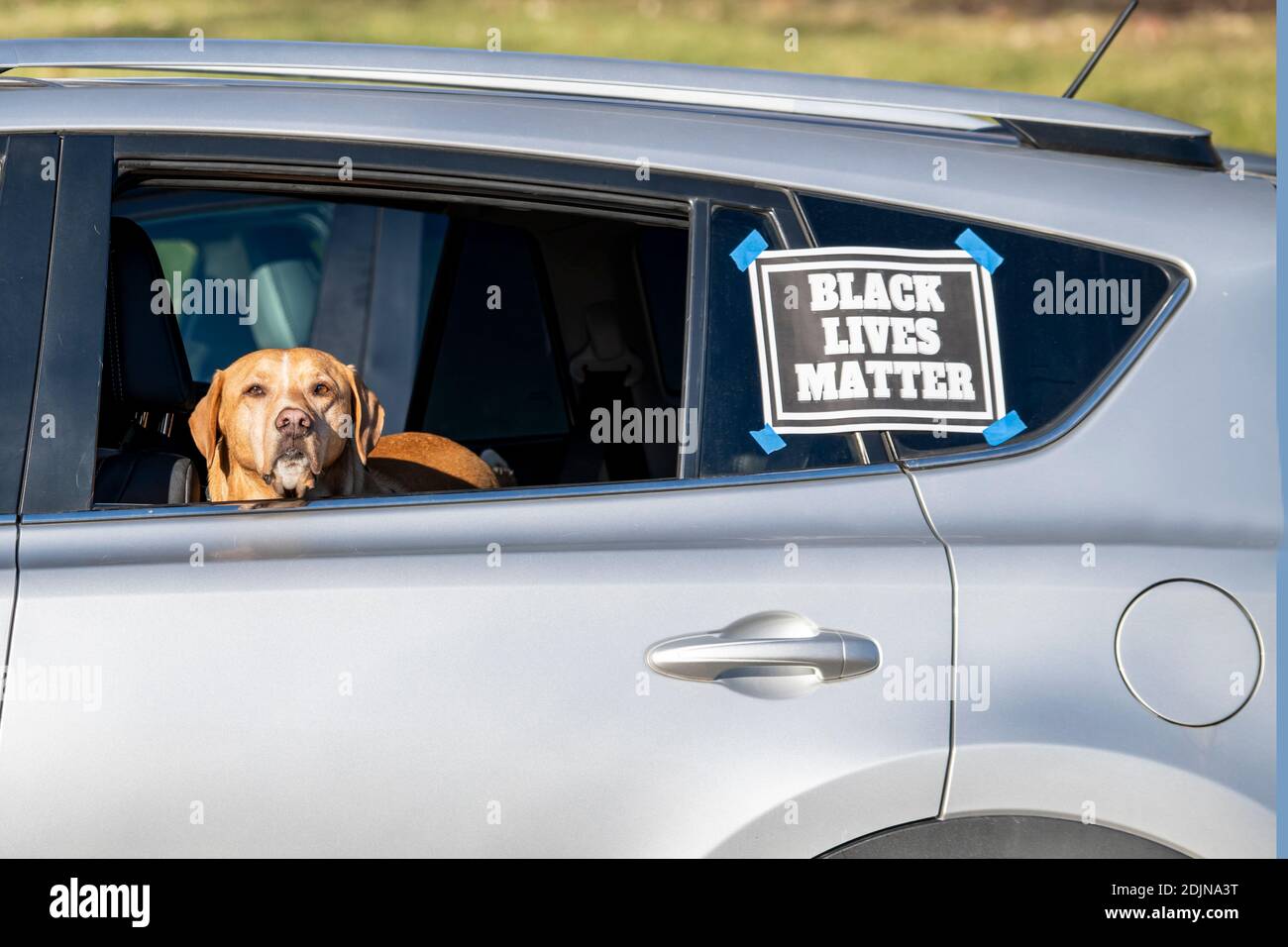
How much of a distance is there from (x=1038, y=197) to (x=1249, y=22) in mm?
14783

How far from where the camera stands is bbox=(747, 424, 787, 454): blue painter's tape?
2.23 metres

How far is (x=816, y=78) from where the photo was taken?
2641 millimetres

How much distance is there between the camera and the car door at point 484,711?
2.04 meters

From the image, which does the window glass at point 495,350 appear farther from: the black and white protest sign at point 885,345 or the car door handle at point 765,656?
the car door handle at point 765,656

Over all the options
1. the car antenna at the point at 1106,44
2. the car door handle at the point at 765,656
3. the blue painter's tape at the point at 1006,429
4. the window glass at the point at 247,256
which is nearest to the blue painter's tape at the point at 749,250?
the blue painter's tape at the point at 1006,429

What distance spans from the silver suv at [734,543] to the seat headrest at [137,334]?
1.26ft

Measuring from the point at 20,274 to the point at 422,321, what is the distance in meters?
2.87

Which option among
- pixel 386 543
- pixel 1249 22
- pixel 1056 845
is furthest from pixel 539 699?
pixel 1249 22

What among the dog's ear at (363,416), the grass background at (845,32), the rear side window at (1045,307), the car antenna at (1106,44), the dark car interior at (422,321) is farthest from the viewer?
the grass background at (845,32)

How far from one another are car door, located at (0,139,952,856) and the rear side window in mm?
298

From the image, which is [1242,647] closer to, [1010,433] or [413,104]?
[1010,433]

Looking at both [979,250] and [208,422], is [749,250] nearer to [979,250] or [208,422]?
[979,250]

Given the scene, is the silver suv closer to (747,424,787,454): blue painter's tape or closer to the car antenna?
(747,424,787,454): blue painter's tape

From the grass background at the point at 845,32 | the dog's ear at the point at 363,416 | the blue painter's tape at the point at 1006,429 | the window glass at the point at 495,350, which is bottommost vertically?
the blue painter's tape at the point at 1006,429
